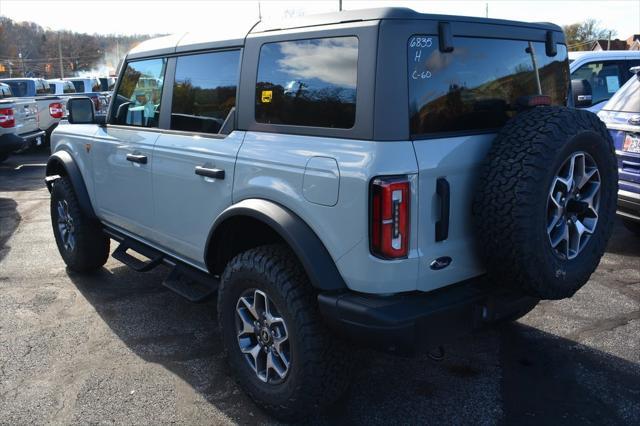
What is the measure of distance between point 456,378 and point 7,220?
6.39m

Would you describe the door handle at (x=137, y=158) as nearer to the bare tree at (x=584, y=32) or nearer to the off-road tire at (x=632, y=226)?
the off-road tire at (x=632, y=226)

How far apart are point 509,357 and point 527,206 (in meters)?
1.54

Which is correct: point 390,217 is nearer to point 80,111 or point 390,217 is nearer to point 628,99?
point 80,111

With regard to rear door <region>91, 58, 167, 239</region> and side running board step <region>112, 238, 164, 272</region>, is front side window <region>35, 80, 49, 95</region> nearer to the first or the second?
rear door <region>91, 58, 167, 239</region>

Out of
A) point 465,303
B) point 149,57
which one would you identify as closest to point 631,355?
point 465,303

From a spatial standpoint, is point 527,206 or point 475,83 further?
point 475,83

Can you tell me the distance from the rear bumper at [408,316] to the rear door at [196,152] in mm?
990

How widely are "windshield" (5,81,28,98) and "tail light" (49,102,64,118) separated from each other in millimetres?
5227

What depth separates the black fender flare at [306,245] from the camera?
8.32 feet

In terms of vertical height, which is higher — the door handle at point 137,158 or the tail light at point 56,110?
the tail light at point 56,110

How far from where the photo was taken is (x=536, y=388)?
3.21m

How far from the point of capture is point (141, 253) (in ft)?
13.8

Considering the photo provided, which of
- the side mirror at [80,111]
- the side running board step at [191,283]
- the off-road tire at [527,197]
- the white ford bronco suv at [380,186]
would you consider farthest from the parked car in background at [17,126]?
the off-road tire at [527,197]

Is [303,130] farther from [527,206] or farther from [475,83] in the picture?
[527,206]
